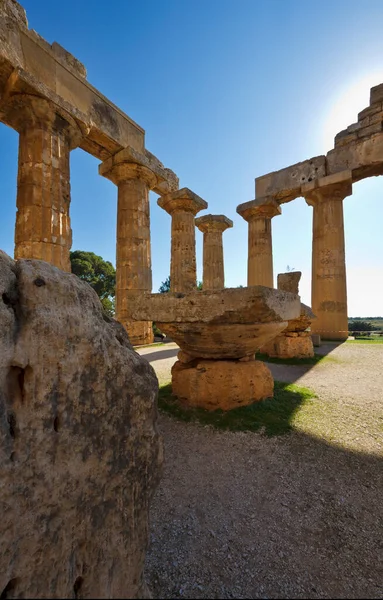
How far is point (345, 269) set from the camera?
1140 centimetres

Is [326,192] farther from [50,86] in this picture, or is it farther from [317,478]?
[317,478]

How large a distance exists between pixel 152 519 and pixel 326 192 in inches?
523

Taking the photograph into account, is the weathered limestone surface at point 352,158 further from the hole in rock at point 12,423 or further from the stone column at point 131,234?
the hole in rock at point 12,423

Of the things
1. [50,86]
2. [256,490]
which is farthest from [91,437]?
[50,86]

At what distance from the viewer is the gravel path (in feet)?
4.49

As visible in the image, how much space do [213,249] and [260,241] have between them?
2.51 m

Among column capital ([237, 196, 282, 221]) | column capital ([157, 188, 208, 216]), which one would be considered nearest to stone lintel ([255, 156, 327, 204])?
column capital ([237, 196, 282, 221])

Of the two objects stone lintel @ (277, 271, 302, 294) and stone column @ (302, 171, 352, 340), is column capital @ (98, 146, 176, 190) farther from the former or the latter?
stone column @ (302, 171, 352, 340)

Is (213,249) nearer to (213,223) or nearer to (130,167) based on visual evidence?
(213,223)

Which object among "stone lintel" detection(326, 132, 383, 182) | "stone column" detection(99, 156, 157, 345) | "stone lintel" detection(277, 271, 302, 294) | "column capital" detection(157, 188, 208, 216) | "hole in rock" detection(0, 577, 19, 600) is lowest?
"hole in rock" detection(0, 577, 19, 600)

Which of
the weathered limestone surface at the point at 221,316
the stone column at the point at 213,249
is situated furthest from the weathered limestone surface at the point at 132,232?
the weathered limestone surface at the point at 221,316

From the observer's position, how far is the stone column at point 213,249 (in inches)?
569

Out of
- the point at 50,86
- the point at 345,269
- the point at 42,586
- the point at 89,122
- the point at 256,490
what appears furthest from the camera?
the point at 345,269

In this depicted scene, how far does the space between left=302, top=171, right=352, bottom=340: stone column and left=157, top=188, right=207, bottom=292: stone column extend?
17.1 feet
